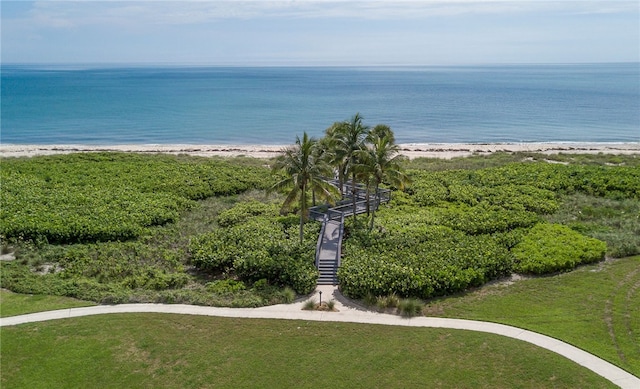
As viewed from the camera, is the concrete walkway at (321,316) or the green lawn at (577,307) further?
the concrete walkway at (321,316)

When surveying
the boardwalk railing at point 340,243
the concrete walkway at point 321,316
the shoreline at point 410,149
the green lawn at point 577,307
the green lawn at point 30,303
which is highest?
the shoreline at point 410,149

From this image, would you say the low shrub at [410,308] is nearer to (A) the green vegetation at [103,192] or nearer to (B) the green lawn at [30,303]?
(B) the green lawn at [30,303]

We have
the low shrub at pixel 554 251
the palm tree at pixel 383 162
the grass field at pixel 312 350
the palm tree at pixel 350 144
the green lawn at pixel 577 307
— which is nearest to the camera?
the grass field at pixel 312 350

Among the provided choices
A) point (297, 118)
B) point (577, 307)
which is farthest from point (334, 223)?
point (297, 118)

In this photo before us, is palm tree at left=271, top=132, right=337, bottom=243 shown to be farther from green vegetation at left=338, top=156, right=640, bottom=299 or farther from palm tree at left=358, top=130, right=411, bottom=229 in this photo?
green vegetation at left=338, top=156, right=640, bottom=299

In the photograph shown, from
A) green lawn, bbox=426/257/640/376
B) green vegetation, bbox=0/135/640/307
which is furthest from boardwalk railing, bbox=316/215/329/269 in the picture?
green lawn, bbox=426/257/640/376

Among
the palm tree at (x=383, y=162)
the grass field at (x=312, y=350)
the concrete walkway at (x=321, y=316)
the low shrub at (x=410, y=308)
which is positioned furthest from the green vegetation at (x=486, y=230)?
the palm tree at (x=383, y=162)

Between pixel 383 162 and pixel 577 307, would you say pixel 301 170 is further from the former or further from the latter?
pixel 577 307
